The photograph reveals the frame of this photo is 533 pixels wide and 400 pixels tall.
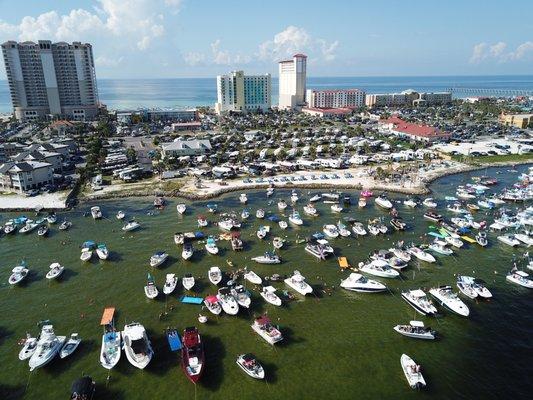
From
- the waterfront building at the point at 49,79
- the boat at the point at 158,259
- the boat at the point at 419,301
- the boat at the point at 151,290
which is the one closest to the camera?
the boat at the point at 419,301

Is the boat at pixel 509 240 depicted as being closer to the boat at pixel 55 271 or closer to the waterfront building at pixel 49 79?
the boat at pixel 55 271

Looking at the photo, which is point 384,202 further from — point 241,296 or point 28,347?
point 28,347

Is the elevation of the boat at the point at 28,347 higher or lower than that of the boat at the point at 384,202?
lower

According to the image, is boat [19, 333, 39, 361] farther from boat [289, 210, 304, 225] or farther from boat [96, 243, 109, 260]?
boat [289, 210, 304, 225]

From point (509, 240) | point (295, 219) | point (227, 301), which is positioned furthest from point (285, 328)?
point (509, 240)

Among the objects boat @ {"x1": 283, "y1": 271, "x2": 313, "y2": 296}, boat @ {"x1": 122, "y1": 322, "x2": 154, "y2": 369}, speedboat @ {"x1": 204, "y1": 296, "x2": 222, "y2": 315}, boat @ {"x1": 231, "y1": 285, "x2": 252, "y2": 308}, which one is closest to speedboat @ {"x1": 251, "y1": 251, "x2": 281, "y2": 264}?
boat @ {"x1": 283, "y1": 271, "x2": 313, "y2": 296}

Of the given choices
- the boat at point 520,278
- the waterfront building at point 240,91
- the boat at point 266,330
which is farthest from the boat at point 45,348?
the waterfront building at point 240,91
